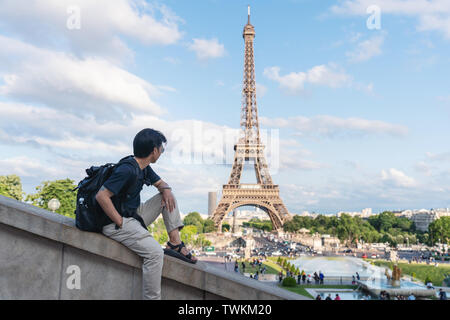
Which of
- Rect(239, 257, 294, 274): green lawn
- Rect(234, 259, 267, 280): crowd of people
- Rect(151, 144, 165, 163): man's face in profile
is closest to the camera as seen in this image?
Rect(151, 144, 165, 163): man's face in profile

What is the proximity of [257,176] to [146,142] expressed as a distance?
69.5 meters

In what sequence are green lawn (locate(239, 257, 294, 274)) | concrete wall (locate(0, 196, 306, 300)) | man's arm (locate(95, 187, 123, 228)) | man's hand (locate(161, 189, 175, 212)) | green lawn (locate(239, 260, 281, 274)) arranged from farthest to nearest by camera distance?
green lawn (locate(239, 257, 294, 274)) → green lawn (locate(239, 260, 281, 274)) → man's hand (locate(161, 189, 175, 212)) → concrete wall (locate(0, 196, 306, 300)) → man's arm (locate(95, 187, 123, 228))

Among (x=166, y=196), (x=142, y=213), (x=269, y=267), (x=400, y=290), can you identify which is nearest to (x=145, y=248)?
(x=142, y=213)

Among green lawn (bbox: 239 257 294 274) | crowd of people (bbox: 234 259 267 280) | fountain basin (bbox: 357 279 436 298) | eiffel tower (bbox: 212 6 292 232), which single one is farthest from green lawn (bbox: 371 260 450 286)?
eiffel tower (bbox: 212 6 292 232)

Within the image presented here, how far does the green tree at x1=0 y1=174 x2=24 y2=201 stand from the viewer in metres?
38.9

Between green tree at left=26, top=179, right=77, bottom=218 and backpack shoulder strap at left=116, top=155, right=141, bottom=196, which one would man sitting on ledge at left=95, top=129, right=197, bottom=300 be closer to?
backpack shoulder strap at left=116, top=155, right=141, bottom=196

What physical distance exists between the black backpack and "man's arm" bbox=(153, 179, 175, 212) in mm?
467

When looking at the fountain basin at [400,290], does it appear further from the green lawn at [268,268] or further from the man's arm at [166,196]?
the man's arm at [166,196]

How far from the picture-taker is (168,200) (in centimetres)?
414

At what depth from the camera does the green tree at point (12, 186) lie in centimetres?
3891

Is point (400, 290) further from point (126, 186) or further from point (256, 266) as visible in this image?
point (126, 186)

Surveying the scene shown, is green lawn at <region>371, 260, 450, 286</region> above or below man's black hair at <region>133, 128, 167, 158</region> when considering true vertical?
below

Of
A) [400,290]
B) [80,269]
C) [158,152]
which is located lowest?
[400,290]

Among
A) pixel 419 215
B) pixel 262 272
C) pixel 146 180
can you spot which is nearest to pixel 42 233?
pixel 146 180
